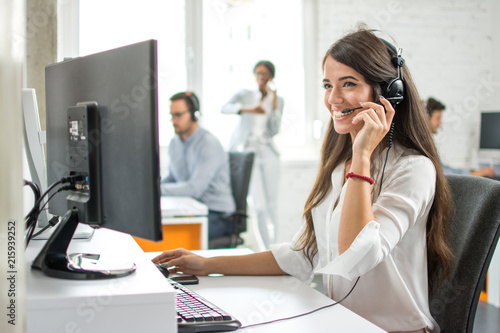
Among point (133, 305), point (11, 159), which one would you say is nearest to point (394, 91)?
point (133, 305)

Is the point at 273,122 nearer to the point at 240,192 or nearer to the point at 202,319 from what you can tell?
the point at 240,192

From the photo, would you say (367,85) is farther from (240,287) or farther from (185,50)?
(185,50)

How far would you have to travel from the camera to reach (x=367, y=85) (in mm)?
1275

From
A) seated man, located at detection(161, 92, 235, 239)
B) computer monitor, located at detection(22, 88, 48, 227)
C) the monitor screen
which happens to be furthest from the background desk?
the monitor screen

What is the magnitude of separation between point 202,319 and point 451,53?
4.87 m

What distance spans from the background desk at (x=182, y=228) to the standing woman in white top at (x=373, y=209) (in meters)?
1.19

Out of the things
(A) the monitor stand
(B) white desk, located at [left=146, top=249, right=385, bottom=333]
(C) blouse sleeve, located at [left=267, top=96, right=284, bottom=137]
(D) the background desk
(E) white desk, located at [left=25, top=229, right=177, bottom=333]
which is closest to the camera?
(E) white desk, located at [left=25, top=229, right=177, bottom=333]

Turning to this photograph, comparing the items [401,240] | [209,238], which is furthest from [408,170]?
[209,238]

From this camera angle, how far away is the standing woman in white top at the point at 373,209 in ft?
3.64

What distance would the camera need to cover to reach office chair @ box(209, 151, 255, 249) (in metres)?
2.93

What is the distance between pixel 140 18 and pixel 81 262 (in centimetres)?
374

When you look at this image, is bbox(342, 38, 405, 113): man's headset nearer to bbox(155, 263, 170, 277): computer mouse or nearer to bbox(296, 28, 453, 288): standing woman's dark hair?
bbox(296, 28, 453, 288): standing woman's dark hair

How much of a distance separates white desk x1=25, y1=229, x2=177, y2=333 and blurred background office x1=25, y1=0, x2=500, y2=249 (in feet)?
11.0

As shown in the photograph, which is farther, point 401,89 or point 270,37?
point 270,37
